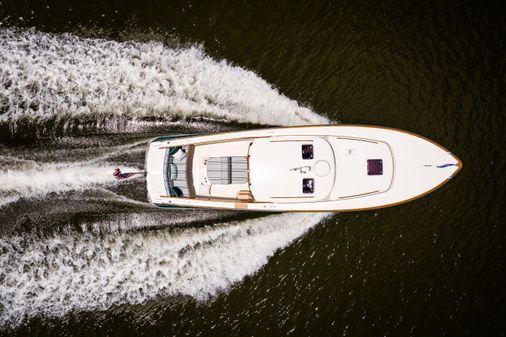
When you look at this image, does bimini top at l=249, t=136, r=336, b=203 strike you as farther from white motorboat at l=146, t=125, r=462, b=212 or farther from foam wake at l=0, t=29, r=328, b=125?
foam wake at l=0, t=29, r=328, b=125

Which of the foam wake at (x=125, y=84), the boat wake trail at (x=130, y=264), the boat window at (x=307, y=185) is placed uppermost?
the foam wake at (x=125, y=84)

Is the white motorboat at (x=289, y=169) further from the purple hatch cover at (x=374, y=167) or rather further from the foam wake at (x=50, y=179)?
the foam wake at (x=50, y=179)

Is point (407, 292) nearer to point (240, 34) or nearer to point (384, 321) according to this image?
point (384, 321)

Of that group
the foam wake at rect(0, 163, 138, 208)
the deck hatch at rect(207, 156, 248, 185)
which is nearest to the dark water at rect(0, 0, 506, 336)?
the foam wake at rect(0, 163, 138, 208)

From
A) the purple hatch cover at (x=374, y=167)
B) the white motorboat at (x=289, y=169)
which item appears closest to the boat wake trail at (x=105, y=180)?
the white motorboat at (x=289, y=169)

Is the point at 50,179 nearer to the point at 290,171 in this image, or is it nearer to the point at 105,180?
the point at 105,180

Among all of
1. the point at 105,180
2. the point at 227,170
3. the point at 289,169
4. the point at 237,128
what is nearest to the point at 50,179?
the point at 105,180
